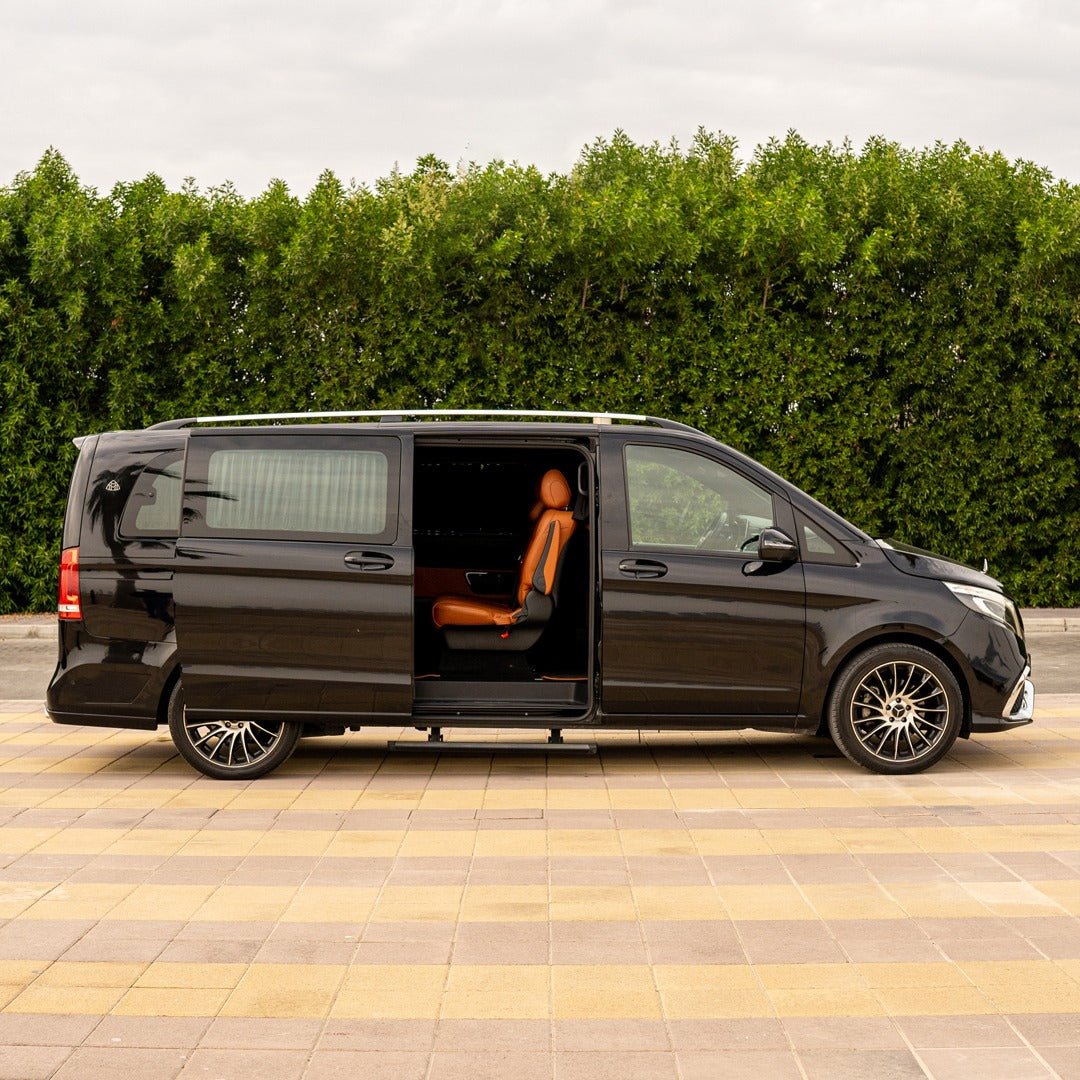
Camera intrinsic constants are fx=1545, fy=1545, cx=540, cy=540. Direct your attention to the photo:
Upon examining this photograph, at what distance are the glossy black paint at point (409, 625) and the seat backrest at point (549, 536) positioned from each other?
0.45 m

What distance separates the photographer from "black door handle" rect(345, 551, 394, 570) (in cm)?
831

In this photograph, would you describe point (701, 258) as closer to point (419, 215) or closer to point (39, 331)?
point (419, 215)

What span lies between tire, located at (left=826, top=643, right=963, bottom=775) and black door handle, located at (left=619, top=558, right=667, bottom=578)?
1.16 metres

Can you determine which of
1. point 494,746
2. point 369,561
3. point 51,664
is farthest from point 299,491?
point 51,664

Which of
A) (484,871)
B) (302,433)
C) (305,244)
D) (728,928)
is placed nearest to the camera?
(728,928)

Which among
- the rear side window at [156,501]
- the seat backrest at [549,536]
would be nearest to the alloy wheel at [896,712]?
the seat backrest at [549,536]

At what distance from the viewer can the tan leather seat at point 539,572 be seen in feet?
29.1

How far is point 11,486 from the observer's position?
16.3 metres

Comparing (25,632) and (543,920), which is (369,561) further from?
(25,632)

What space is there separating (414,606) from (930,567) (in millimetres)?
2873

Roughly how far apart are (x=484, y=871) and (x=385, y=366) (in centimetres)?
1026

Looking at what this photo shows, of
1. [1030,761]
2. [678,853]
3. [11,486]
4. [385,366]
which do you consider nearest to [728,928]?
[678,853]

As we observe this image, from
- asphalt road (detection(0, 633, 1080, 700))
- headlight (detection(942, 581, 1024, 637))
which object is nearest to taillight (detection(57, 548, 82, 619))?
asphalt road (detection(0, 633, 1080, 700))

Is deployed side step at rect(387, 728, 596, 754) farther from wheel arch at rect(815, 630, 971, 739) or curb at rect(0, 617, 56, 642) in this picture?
curb at rect(0, 617, 56, 642)
